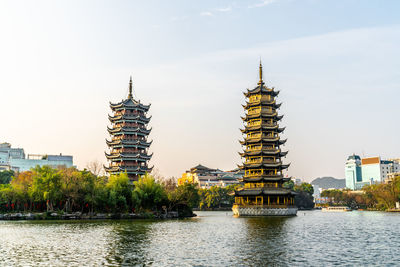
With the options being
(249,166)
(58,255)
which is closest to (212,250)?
(58,255)

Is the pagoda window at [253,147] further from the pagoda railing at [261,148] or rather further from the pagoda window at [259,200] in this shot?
the pagoda window at [259,200]

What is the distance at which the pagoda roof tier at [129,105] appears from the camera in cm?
7419

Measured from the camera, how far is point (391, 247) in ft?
81.7

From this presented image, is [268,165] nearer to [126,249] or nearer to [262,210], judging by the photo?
[262,210]

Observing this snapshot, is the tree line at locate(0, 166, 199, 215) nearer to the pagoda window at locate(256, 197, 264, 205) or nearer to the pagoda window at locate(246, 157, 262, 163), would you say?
the pagoda window at locate(256, 197, 264, 205)

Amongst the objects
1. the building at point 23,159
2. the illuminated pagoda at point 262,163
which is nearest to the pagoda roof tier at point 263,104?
the illuminated pagoda at point 262,163

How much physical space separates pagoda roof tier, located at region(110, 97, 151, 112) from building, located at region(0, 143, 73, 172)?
81.9 m

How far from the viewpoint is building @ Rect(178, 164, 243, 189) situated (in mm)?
139375

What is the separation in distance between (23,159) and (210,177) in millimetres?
70458

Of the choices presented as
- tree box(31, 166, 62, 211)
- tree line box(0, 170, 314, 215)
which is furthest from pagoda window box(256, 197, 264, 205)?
tree box(31, 166, 62, 211)

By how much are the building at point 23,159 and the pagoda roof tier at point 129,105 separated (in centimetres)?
8193

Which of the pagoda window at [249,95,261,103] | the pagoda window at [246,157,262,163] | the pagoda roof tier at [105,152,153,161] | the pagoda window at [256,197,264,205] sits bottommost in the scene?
the pagoda window at [256,197,264,205]

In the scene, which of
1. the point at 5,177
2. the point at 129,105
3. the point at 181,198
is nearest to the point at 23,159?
the point at 5,177

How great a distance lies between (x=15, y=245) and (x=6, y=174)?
76.8 metres
